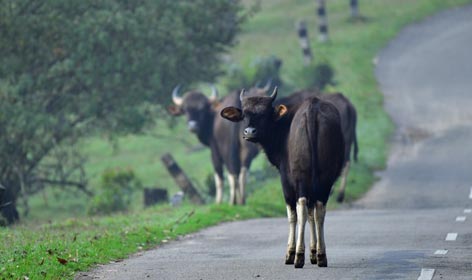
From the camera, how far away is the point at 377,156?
29859 mm

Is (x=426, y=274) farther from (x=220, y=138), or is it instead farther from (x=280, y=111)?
(x=220, y=138)

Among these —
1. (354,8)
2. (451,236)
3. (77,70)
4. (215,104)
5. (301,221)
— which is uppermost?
(354,8)

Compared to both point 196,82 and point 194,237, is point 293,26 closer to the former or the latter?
point 196,82

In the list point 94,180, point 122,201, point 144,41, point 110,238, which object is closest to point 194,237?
point 110,238

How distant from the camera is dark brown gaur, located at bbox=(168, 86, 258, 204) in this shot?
2408 cm

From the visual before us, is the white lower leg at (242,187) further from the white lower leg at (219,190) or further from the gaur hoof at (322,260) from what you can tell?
the gaur hoof at (322,260)

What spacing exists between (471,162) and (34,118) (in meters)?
10.4

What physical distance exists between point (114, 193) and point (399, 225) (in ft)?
37.7

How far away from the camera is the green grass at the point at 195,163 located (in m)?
15.8

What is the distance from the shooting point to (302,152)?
14.4m

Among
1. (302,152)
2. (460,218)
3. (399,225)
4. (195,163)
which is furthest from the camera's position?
(195,163)

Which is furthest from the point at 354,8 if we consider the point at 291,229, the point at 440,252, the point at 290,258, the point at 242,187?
the point at 290,258

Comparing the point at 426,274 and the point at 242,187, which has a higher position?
the point at 242,187

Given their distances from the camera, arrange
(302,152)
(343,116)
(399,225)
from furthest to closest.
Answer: (343,116) < (399,225) < (302,152)
